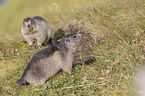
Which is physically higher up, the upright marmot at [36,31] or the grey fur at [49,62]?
the upright marmot at [36,31]

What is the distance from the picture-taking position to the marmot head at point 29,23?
6309 mm

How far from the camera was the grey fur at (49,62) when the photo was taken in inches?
177

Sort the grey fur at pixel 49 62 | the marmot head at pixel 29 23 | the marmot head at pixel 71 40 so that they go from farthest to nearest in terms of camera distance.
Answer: the marmot head at pixel 29 23 < the marmot head at pixel 71 40 < the grey fur at pixel 49 62

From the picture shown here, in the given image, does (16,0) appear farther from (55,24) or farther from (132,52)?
(132,52)

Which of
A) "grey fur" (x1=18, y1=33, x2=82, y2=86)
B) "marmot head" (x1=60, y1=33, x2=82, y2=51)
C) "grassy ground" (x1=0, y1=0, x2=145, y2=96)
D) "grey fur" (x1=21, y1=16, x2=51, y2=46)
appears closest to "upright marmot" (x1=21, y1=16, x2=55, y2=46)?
"grey fur" (x1=21, y1=16, x2=51, y2=46)

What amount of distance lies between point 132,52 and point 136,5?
162 centimetres

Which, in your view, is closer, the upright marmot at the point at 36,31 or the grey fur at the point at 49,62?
the grey fur at the point at 49,62

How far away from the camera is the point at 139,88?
3.33 metres

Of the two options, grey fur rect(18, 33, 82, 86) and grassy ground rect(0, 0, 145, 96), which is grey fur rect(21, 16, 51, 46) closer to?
grassy ground rect(0, 0, 145, 96)

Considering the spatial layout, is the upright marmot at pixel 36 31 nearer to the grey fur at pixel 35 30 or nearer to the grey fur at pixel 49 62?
the grey fur at pixel 35 30

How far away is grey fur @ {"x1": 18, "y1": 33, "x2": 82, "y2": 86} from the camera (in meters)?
4.49

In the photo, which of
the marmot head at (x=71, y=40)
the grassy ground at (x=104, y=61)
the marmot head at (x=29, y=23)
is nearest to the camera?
the grassy ground at (x=104, y=61)

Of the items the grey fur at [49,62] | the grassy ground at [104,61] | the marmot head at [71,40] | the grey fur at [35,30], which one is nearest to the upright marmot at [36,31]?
the grey fur at [35,30]

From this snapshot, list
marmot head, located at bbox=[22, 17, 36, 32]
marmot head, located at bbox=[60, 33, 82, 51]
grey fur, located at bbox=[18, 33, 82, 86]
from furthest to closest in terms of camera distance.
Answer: marmot head, located at bbox=[22, 17, 36, 32]
marmot head, located at bbox=[60, 33, 82, 51]
grey fur, located at bbox=[18, 33, 82, 86]
